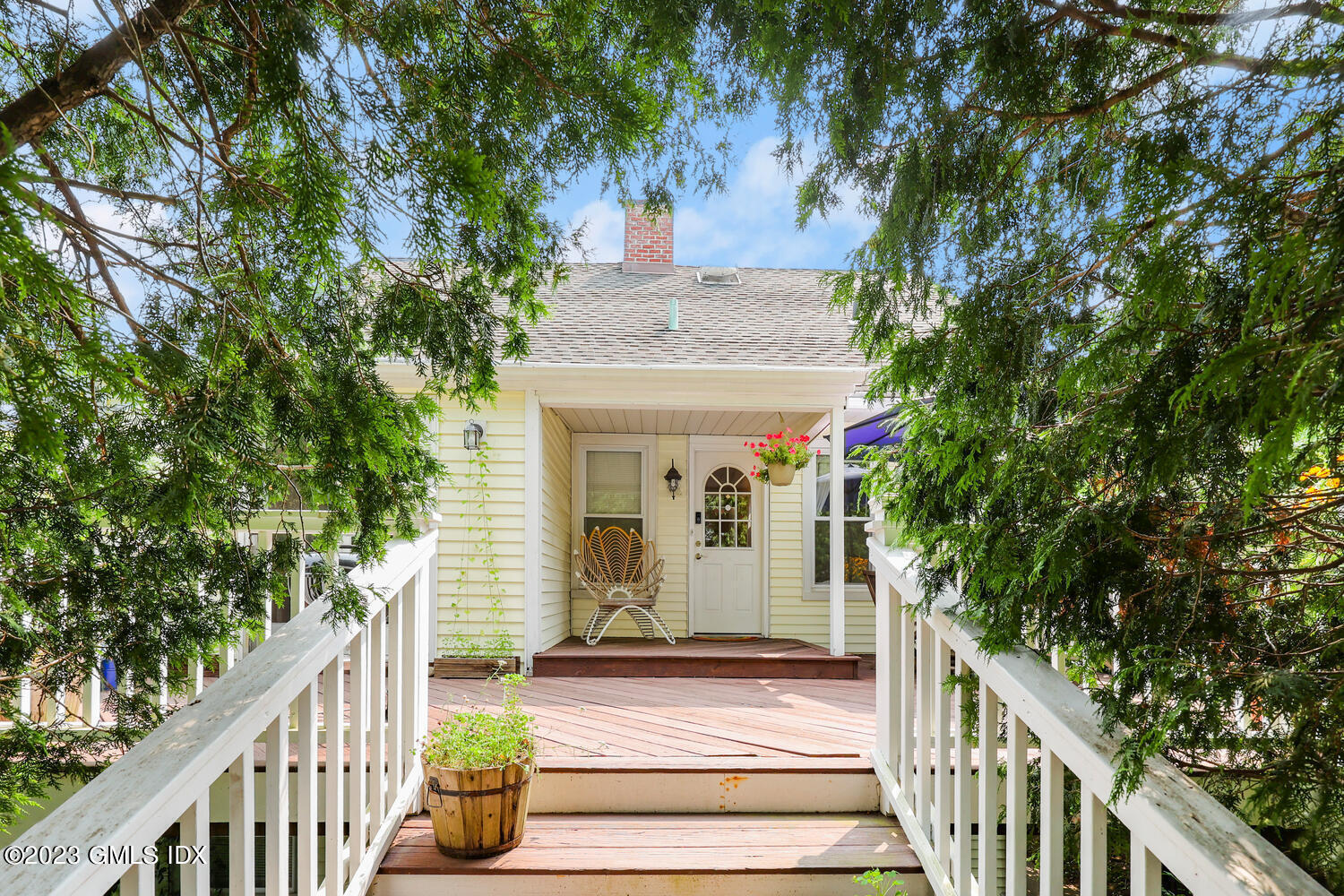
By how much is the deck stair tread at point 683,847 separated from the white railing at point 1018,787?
0.18 m

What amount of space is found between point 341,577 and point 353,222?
83 cm

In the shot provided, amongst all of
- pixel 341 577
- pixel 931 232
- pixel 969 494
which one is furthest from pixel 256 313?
pixel 969 494

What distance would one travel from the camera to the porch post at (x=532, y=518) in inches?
227

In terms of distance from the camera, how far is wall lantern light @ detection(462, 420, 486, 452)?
5.70 meters

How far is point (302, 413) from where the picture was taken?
5.82ft

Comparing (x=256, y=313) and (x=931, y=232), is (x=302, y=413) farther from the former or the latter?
(x=931, y=232)

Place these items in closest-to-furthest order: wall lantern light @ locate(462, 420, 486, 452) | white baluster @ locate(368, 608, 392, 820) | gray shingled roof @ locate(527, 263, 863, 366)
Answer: white baluster @ locate(368, 608, 392, 820) < wall lantern light @ locate(462, 420, 486, 452) < gray shingled roof @ locate(527, 263, 863, 366)

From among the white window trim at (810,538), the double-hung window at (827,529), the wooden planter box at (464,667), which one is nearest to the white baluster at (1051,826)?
the wooden planter box at (464,667)

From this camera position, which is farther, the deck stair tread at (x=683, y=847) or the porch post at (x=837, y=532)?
the porch post at (x=837, y=532)

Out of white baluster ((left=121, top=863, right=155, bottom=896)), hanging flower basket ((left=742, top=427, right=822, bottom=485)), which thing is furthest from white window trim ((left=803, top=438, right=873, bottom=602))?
white baluster ((left=121, top=863, right=155, bottom=896))

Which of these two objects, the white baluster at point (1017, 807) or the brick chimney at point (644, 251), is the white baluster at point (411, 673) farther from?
the brick chimney at point (644, 251)

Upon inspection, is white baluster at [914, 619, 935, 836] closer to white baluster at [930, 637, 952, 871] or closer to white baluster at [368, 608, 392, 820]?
white baluster at [930, 637, 952, 871]

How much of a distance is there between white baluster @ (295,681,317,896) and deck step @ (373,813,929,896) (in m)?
0.63

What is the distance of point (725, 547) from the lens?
805cm
